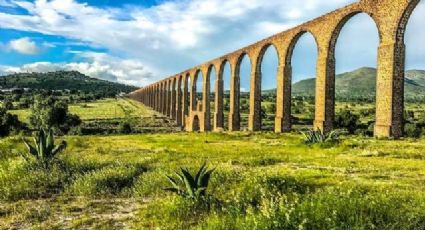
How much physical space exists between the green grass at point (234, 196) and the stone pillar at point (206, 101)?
98.7ft

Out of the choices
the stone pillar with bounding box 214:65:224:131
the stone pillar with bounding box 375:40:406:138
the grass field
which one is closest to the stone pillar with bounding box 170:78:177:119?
the grass field

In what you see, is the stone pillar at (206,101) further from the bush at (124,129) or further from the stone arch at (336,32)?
the stone arch at (336,32)

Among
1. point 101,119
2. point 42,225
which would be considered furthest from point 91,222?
point 101,119

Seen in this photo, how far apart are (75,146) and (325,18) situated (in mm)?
14554

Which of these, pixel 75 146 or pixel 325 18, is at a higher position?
pixel 325 18

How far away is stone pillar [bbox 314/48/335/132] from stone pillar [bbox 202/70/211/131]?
19241 millimetres

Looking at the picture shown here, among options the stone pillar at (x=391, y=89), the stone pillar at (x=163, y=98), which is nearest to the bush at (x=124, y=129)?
the stone pillar at (x=163, y=98)

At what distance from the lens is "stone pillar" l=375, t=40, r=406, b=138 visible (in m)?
19.2

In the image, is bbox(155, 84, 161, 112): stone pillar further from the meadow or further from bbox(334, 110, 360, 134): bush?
the meadow

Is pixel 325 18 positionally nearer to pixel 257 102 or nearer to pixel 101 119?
pixel 257 102

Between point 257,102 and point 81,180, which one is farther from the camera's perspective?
point 257,102

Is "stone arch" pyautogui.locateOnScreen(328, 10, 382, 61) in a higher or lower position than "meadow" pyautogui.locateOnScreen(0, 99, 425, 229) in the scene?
higher

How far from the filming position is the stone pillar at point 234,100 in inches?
1457

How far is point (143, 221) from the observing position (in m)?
5.81
